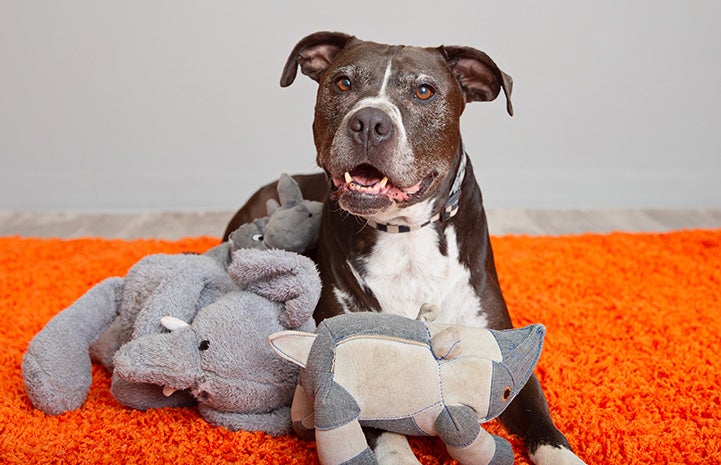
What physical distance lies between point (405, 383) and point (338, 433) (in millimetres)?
203

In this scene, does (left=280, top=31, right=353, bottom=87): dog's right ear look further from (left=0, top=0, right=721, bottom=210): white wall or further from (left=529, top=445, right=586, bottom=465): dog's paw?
(left=0, top=0, right=721, bottom=210): white wall

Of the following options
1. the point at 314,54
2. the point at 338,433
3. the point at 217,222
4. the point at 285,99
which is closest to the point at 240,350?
the point at 338,433

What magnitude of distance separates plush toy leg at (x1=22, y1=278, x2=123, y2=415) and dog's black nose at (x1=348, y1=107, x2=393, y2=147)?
1.06 meters

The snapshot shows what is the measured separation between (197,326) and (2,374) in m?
0.89

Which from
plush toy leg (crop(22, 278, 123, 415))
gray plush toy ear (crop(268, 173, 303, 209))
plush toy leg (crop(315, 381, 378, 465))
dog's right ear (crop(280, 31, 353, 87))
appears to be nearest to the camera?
plush toy leg (crop(315, 381, 378, 465))

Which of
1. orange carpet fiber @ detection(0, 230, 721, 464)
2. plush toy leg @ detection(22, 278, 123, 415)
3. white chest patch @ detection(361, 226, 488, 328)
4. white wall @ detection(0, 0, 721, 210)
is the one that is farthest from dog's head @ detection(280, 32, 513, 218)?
white wall @ detection(0, 0, 721, 210)

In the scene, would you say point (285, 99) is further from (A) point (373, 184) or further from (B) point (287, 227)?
(A) point (373, 184)

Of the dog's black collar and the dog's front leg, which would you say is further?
the dog's black collar

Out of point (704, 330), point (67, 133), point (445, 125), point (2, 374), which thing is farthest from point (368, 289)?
point (67, 133)

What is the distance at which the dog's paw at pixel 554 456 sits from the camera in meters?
2.09

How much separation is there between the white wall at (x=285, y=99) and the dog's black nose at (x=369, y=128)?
10.9 ft

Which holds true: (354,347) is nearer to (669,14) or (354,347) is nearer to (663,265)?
(663,265)

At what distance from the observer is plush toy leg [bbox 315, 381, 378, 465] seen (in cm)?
185

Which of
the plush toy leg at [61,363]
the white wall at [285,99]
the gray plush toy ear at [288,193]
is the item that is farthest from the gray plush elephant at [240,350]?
the white wall at [285,99]
